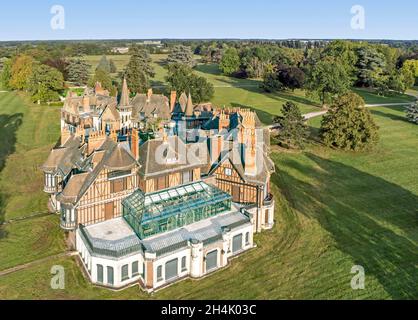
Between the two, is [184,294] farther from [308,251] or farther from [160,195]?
[308,251]

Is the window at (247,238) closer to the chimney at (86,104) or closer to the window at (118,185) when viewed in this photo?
the window at (118,185)

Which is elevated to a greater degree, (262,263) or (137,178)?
(137,178)

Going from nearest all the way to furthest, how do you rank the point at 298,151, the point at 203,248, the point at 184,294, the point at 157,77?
the point at 184,294
the point at 203,248
the point at 298,151
the point at 157,77

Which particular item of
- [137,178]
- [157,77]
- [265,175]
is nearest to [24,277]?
[137,178]

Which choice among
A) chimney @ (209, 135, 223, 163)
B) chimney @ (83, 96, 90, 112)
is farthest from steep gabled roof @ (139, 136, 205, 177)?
chimney @ (83, 96, 90, 112)

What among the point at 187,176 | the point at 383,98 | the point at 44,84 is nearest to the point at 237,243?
the point at 187,176

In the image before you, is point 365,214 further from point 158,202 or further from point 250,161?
point 158,202
